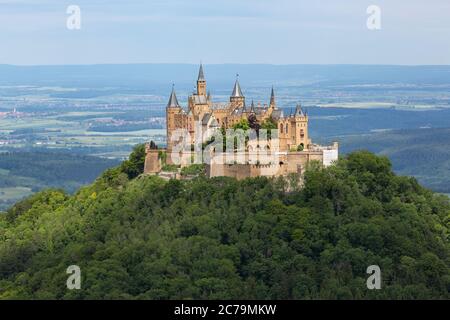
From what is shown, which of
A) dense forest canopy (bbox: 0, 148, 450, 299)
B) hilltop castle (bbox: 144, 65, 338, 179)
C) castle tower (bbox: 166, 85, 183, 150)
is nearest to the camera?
dense forest canopy (bbox: 0, 148, 450, 299)

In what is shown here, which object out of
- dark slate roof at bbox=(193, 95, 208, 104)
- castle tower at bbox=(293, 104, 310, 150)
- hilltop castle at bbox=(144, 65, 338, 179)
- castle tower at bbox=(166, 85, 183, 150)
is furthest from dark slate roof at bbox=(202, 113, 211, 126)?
castle tower at bbox=(293, 104, 310, 150)

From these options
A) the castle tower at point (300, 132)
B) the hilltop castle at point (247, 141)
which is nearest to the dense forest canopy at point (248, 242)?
the hilltop castle at point (247, 141)

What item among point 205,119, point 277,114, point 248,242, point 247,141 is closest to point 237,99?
point 205,119

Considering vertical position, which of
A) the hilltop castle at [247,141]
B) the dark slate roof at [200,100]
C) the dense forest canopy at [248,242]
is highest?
the dark slate roof at [200,100]

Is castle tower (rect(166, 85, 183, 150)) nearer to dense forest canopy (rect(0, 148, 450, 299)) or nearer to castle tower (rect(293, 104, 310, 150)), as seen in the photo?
dense forest canopy (rect(0, 148, 450, 299))

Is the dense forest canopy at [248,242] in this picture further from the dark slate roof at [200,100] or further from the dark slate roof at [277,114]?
the dark slate roof at [200,100]

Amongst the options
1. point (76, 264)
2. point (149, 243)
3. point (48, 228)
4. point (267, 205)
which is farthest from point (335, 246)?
point (48, 228)
